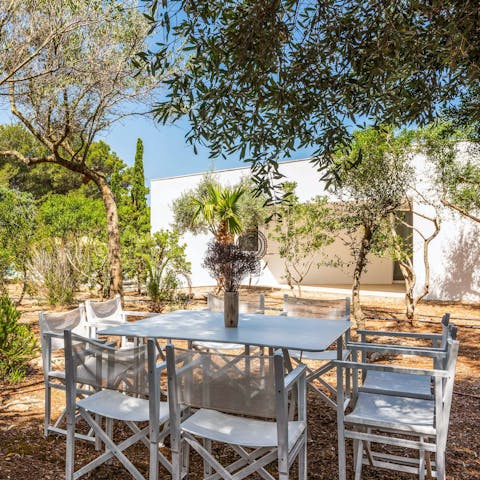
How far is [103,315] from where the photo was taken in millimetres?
4309

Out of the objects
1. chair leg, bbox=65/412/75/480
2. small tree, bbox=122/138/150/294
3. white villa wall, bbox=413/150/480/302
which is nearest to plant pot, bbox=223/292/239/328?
chair leg, bbox=65/412/75/480

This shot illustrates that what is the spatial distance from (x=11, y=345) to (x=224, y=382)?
3.43 m

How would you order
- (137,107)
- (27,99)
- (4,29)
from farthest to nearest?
(137,107) → (27,99) → (4,29)

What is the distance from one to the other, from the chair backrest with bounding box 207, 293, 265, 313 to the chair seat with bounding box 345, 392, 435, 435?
1.92m

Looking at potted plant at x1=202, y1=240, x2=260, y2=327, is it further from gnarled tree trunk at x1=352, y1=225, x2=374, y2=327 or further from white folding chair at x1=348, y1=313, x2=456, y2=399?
A: gnarled tree trunk at x1=352, y1=225, x2=374, y2=327

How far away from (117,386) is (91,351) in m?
0.26

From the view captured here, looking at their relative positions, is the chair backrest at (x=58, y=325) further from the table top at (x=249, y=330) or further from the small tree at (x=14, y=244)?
the small tree at (x=14, y=244)

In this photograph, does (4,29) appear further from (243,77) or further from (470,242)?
(470,242)

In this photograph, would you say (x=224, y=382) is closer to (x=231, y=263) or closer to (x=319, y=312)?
(x=231, y=263)

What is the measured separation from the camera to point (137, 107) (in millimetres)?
7133

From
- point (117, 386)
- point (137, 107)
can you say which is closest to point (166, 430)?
point (117, 386)

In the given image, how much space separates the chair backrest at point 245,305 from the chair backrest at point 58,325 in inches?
57.2

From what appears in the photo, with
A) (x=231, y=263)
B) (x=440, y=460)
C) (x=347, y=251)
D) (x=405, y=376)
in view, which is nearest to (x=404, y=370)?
(x=440, y=460)

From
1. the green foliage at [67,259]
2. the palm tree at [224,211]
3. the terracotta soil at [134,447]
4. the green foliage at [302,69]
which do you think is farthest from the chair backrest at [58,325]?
the palm tree at [224,211]
